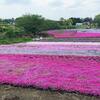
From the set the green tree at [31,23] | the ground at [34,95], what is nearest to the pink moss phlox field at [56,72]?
the ground at [34,95]

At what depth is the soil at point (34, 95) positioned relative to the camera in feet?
34.2

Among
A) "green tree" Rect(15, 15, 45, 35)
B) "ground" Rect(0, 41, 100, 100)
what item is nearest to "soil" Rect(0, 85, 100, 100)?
"ground" Rect(0, 41, 100, 100)

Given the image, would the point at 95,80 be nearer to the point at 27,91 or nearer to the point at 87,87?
the point at 87,87

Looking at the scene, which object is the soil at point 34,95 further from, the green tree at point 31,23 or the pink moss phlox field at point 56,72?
the green tree at point 31,23

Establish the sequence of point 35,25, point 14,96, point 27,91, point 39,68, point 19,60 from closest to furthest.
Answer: point 14,96 < point 27,91 < point 39,68 < point 19,60 < point 35,25

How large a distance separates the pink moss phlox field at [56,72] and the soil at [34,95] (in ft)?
0.82

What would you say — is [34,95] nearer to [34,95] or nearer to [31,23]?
[34,95]

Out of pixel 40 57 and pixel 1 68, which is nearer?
pixel 1 68

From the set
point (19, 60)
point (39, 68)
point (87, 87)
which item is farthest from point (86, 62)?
point (87, 87)

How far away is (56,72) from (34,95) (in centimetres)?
299

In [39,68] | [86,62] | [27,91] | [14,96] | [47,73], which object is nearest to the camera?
[14,96]

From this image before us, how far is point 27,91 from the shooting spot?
37.6ft

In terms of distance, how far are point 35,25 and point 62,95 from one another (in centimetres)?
3777

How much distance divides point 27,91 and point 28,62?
573 cm
